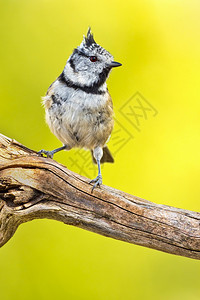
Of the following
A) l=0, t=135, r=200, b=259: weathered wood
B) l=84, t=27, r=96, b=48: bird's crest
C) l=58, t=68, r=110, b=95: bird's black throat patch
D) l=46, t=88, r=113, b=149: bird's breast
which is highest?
l=84, t=27, r=96, b=48: bird's crest

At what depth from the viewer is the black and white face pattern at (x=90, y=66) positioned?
12.8ft

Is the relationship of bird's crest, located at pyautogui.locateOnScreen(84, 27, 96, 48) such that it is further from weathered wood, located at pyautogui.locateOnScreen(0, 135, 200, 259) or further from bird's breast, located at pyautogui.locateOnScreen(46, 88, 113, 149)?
weathered wood, located at pyautogui.locateOnScreen(0, 135, 200, 259)

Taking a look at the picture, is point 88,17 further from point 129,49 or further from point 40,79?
point 40,79

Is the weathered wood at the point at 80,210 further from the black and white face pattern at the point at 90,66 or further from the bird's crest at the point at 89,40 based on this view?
the bird's crest at the point at 89,40

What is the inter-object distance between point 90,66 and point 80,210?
1355 millimetres

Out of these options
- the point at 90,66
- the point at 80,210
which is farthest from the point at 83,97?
the point at 80,210

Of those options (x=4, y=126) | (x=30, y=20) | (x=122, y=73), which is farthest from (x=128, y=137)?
→ (x=30, y=20)

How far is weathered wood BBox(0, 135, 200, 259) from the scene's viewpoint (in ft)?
10.7

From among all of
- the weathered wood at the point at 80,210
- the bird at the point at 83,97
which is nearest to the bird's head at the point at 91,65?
the bird at the point at 83,97

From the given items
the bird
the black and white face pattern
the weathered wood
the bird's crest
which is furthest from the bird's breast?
the weathered wood

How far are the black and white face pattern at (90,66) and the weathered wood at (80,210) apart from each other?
925 mm

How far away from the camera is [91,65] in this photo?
12.9ft

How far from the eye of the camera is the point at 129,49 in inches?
196

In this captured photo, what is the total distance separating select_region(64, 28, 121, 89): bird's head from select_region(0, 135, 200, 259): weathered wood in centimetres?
93
